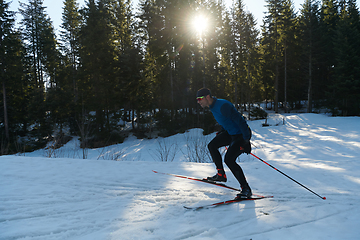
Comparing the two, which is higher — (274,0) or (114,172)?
(274,0)

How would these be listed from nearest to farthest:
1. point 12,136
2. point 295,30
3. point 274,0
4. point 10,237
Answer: point 10,237, point 12,136, point 274,0, point 295,30

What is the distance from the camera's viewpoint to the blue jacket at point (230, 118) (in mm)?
3622

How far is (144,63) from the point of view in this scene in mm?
24141

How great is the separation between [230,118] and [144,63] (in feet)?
72.2

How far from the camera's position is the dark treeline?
22.4m

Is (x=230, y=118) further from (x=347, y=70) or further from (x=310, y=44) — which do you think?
(x=310, y=44)

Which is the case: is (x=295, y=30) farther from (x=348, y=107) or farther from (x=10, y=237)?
(x=10, y=237)

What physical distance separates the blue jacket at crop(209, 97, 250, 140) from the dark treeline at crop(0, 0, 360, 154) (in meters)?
17.1

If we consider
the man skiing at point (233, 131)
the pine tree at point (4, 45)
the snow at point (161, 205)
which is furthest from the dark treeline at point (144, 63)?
the man skiing at point (233, 131)

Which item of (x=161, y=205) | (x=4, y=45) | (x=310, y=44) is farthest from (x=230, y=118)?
(x=310, y=44)

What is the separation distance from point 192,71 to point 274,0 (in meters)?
17.0

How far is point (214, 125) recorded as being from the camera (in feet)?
80.7

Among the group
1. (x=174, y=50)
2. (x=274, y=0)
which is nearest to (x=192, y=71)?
(x=174, y=50)

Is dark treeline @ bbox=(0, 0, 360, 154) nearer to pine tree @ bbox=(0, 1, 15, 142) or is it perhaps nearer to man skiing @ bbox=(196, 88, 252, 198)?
pine tree @ bbox=(0, 1, 15, 142)
